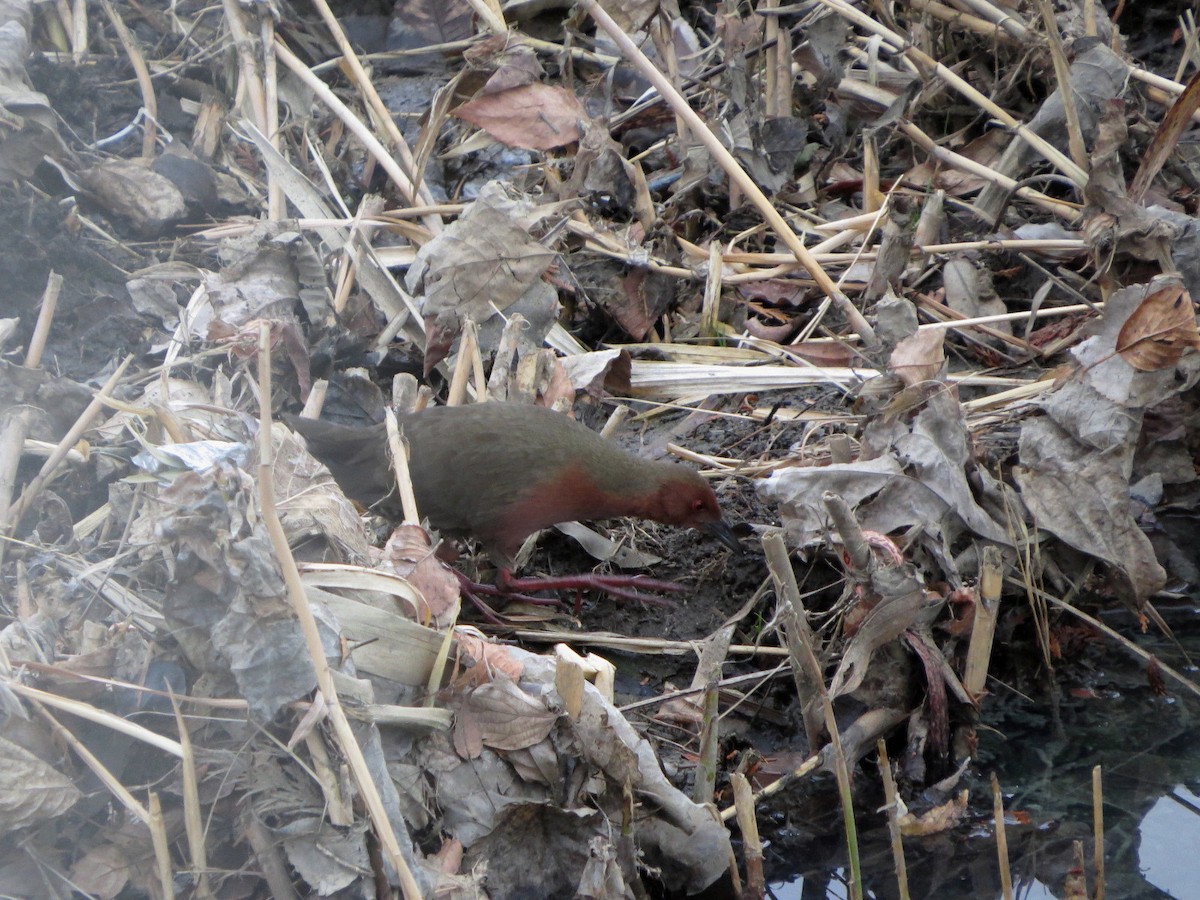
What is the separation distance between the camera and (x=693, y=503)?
13.0 ft

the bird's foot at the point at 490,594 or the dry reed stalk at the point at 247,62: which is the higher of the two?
the dry reed stalk at the point at 247,62

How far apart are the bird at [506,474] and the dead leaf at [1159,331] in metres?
1.32

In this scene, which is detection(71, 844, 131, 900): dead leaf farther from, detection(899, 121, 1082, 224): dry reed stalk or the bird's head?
detection(899, 121, 1082, 224): dry reed stalk

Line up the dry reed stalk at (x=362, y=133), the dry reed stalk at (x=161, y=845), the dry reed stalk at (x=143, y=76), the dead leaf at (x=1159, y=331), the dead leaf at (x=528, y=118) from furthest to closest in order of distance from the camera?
the dry reed stalk at (x=143, y=76), the dead leaf at (x=528, y=118), the dry reed stalk at (x=362, y=133), the dead leaf at (x=1159, y=331), the dry reed stalk at (x=161, y=845)

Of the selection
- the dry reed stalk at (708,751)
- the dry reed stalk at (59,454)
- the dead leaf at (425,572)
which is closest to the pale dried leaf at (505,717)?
the dead leaf at (425,572)

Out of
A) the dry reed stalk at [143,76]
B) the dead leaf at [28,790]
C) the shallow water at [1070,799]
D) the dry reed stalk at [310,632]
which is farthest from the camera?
the dry reed stalk at [143,76]

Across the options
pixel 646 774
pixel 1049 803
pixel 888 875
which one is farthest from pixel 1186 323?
pixel 646 774

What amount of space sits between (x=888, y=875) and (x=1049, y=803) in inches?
22.0

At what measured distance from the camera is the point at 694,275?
15.7 feet

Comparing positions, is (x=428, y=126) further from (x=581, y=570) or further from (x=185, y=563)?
(x=185, y=563)

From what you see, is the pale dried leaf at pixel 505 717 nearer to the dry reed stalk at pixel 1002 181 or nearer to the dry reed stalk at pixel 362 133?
the dry reed stalk at pixel 362 133

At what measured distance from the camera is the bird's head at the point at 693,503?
3934mm

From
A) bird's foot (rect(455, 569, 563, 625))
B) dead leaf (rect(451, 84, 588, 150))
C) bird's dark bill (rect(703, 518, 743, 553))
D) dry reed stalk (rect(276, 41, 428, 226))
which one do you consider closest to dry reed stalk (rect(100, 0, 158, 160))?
dry reed stalk (rect(276, 41, 428, 226))

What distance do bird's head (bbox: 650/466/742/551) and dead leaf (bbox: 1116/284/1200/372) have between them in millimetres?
1294
